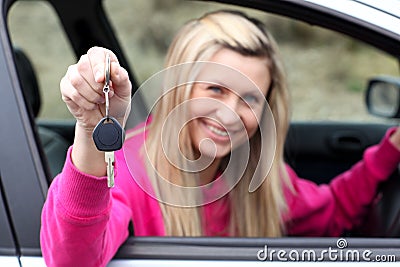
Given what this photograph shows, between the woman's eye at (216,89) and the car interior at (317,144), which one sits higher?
the woman's eye at (216,89)

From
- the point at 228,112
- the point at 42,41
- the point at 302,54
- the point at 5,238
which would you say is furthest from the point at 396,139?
the point at 42,41

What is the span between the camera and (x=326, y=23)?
1.67 m

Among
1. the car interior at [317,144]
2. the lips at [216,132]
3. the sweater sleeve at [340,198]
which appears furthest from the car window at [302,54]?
the lips at [216,132]

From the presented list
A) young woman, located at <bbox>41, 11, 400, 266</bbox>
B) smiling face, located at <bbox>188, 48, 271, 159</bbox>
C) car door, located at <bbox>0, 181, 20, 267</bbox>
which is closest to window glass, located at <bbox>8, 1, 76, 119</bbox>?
young woman, located at <bbox>41, 11, 400, 266</bbox>

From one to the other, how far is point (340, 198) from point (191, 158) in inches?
31.6

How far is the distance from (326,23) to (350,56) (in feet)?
22.8

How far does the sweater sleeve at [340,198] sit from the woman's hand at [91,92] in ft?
3.44

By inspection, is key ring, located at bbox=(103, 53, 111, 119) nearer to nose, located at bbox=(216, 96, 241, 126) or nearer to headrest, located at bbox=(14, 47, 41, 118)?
nose, located at bbox=(216, 96, 241, 126)

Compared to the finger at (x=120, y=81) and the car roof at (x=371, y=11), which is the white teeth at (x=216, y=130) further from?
the finger at (x=120, y=81)

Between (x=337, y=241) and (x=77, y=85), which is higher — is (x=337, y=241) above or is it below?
below

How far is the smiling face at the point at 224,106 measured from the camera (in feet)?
5.87

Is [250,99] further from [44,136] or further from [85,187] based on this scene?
[44,136]

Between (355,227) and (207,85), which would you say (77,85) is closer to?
(207,85)

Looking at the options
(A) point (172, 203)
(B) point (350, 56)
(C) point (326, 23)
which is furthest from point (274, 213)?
(B) point (350, 56)
